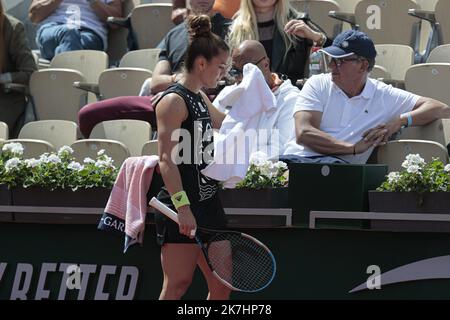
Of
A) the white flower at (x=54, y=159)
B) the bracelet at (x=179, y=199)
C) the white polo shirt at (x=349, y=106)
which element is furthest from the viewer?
the white polo shirt at (x=349, y=106)

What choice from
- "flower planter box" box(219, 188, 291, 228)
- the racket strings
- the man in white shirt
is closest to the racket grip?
the racket strings

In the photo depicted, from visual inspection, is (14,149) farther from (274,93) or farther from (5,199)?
(274,93)

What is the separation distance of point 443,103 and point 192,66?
214 cm

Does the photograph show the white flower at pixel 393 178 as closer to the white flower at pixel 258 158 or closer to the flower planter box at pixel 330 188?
the flower planter box at pixel 330 188

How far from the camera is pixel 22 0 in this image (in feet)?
32.6

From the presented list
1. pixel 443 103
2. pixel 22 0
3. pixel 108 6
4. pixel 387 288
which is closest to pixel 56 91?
pixel 108 6

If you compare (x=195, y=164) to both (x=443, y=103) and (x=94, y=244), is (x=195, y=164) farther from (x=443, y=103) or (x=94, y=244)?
(x=443, y=103)

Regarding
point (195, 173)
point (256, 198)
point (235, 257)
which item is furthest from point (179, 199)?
point (256, 198)

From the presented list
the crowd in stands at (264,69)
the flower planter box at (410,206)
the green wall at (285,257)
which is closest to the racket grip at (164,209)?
the crowd in stands at (264,69)

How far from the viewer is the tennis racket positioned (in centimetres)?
488

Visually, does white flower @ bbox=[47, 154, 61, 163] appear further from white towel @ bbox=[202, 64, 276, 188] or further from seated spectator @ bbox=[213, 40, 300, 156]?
seated spectator @ bbox=[213, 40, 300, 156]

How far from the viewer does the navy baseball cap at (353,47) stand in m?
6.19

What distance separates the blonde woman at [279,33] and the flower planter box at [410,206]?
176 centimetres

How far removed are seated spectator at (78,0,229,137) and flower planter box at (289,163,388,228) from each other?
184 centimetres
